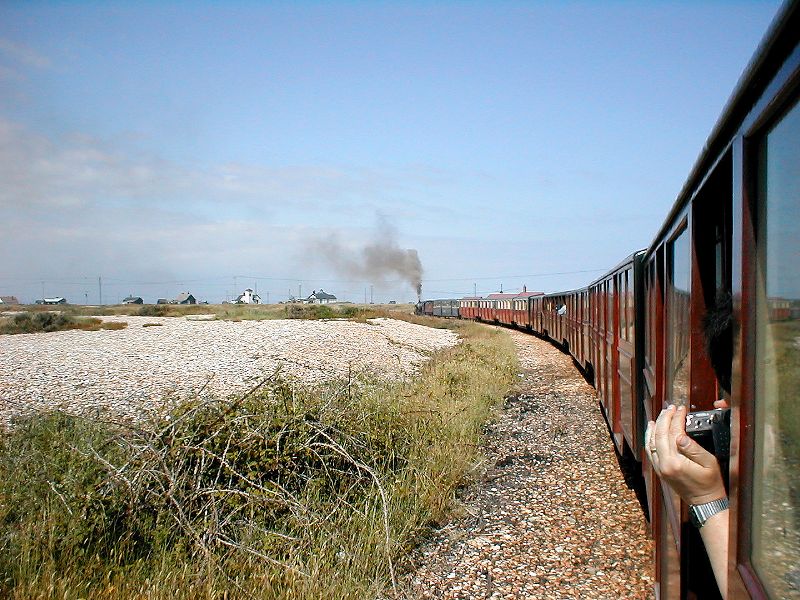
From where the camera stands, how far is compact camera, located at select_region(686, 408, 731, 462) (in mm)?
1843

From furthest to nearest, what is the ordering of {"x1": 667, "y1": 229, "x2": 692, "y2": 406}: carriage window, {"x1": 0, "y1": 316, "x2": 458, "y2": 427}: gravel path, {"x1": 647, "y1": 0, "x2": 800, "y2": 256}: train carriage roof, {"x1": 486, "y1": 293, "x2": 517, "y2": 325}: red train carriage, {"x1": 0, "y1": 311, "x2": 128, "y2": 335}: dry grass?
{"x1": 486, "y1": 293, "x2": 517, "y2": 325}: red train carriage
{"x1": 0, "y1": 311, "x2": 128, "y2": 335}: dry grass
{"x1": 0, "y1": 316, "x2": 458, "y2": 427}: gravel path
{"x1": 667, "y1": 229, "x2": 692, "y2": 406}: carriage window
{"x1": 647, "y1": 0, "x2": 800, "y2": 256}: train carriage roof

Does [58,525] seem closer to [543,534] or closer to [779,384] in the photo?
[543,534]

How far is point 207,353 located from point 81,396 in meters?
A: 7.46

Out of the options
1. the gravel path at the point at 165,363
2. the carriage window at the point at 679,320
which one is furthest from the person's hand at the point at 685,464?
the gravel path at the point at 165,363

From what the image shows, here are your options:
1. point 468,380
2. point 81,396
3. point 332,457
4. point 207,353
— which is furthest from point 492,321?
point 332,457

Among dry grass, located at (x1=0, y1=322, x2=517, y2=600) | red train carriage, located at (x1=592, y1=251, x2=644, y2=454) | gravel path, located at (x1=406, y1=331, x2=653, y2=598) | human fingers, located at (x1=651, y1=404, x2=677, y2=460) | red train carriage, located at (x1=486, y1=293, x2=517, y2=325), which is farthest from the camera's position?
red train carriage, located at (x1=486, y1=293, x2=517, y2=325)

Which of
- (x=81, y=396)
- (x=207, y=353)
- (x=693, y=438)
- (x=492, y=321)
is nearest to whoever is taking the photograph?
(x=693, y=438)

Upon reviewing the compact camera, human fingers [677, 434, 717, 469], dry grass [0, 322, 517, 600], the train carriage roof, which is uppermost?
the train carriage roof

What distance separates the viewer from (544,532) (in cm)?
536

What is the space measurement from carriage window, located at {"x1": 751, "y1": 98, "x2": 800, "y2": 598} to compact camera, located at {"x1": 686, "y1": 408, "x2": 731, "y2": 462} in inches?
13.2

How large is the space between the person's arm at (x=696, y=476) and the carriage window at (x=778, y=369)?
0.83ft

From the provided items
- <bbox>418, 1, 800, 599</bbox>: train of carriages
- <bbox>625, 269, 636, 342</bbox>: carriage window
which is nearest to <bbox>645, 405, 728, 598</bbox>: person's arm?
<bbox>418, 1, 800, 599</bbox>: train of carriages

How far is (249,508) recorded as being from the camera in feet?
16.5

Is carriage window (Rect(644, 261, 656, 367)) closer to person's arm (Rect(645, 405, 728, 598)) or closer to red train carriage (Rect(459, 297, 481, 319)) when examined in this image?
person's arm (Rect(645, 405, 728, 598))
